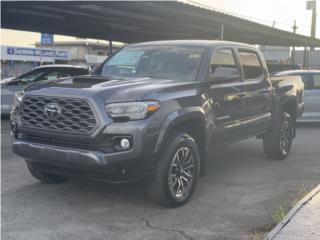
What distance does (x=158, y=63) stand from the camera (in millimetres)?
6289

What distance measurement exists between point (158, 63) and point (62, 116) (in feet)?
5.70

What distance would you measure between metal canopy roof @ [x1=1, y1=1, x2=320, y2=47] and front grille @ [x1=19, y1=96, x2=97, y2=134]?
10.9 meters

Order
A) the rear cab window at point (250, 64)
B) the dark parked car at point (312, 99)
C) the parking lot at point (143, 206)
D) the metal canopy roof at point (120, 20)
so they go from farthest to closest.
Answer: the metal canopy roof at point (120, 20), the dark parked car at point (312, 99), the rear cab window at point (250, 64), the parking lot at point (143, 206)

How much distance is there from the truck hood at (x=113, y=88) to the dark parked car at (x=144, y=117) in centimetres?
1

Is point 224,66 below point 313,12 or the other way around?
below

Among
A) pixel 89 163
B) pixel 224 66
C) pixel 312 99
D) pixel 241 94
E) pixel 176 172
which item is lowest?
pixel 176 172

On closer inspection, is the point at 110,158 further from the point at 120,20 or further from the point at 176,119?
the point at 120,20

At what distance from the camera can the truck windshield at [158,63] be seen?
607cm

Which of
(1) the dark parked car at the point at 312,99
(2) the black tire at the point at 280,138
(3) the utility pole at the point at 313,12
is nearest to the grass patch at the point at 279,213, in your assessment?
(2) the black tire at the point at 280,138

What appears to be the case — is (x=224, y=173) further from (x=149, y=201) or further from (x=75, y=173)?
(x=75, y=173)

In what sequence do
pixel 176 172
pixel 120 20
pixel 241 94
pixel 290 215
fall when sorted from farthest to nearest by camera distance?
pixel 120 20, pixel 241 94, pixel 176 172, pixel 290 215

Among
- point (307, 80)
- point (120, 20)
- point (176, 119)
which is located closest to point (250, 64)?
point (176, 119)

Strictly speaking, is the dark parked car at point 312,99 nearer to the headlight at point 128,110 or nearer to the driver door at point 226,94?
the driver door at point 226,94

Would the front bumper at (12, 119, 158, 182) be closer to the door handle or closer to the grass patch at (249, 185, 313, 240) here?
the grass patch at (249, 185, 313, 240)
